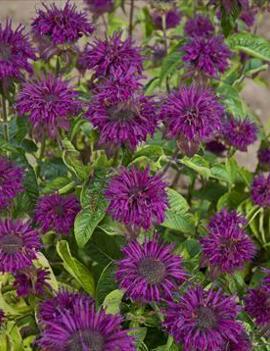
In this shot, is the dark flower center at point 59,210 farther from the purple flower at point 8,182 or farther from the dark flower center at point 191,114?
the dark flower center at point 191,114

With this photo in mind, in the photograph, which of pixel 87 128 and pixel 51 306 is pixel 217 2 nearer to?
pixel 87 128

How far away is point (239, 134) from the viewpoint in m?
1.85

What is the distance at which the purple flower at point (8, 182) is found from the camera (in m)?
1.43

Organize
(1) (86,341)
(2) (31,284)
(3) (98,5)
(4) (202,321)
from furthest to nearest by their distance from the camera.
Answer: (3) (98,5) → (2) (31,284) → (4) (202,321) → (1) (86,341)

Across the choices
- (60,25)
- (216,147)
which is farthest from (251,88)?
(60,25)

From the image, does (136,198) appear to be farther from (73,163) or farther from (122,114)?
(73,163)

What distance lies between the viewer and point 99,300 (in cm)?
148

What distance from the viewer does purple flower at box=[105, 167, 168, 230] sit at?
1.28m

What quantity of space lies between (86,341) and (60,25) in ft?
2.85

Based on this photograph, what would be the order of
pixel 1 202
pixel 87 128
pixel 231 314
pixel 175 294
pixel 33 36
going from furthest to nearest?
pixel 33 36 → pixel 87 128 → pixel 1 202 → pixel 175 294 → pixel 231 314

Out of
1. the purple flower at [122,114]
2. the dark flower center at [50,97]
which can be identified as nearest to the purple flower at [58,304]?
the purple flower at [122,114]

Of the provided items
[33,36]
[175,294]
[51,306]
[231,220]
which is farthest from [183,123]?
[33,36]

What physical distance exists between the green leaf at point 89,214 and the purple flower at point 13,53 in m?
0.34

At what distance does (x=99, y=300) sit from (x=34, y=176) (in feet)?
1.20
